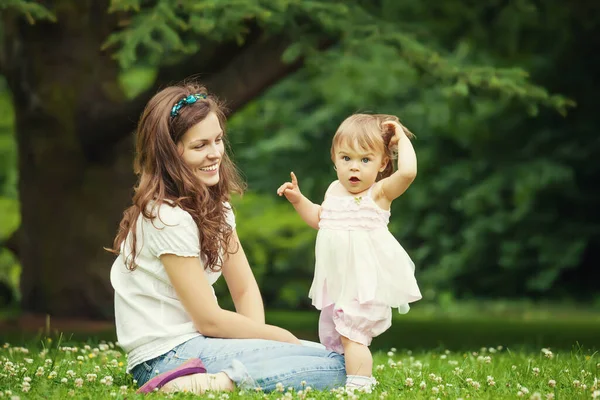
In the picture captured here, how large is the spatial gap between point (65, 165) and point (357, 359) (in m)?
6.45

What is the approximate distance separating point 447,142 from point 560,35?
697 cm

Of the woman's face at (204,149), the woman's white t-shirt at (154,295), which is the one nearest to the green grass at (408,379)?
the woman's white t-shirt at (154,295)

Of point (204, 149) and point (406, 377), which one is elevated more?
point (204, 149)

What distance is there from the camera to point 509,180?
16.0 meters

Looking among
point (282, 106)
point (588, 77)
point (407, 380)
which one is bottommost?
point (407, 380)

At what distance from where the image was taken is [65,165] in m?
9.98

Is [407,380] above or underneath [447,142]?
underneath

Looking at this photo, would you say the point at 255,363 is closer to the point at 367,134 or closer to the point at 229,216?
the point at 229,216

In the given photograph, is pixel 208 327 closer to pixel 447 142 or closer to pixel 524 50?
pixel 524 50

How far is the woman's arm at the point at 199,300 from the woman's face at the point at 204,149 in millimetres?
482

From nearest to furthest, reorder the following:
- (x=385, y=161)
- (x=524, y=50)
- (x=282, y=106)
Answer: (x=385, y=161) → (x=524, y=50) → (x=282, y=106)

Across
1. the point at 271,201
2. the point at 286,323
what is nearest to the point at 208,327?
the point at 286,323

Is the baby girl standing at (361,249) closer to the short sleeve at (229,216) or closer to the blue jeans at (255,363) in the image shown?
the blue jeans at (255,363)

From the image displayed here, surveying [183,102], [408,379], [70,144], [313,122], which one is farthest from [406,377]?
[313,122]
